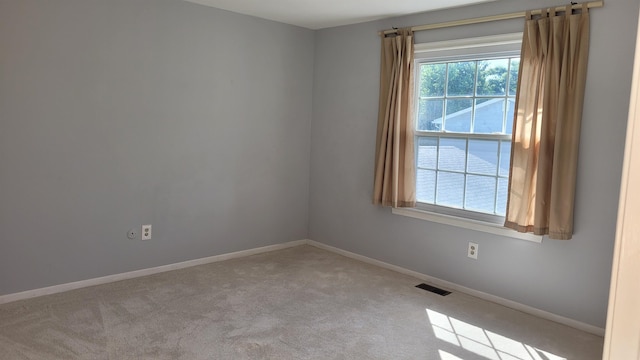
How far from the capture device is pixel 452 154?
372cm

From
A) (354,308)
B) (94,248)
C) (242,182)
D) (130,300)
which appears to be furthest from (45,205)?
(354,308)

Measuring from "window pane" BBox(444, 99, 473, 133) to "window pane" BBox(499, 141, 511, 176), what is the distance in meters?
0.31

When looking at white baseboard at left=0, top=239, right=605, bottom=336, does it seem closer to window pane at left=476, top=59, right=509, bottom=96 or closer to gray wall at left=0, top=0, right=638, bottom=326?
gray wall at left=0, top=0, right=638, bottom=326

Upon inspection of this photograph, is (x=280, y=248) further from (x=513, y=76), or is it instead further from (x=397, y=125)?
(x=513, y=76)

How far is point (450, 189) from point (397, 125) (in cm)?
69

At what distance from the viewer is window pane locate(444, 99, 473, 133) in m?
3.59

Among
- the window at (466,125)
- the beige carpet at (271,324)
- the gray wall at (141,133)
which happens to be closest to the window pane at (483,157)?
the window at (466,125)

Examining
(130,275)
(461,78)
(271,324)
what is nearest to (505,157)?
(461,78)

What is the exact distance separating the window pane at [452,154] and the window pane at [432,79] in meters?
0.41

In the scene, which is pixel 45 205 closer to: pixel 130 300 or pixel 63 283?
pixel 63 283

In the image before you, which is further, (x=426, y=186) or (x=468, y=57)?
(x=426, y=186)

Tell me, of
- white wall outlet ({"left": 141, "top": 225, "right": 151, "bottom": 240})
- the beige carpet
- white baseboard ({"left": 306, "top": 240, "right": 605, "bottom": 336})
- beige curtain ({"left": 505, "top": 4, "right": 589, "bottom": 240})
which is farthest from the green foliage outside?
white wall outlet ({"left": 141, "top": 225, "right": 151, "bottom": 240})

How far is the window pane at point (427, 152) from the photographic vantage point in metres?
3.84

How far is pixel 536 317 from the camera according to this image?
10.4 ft
